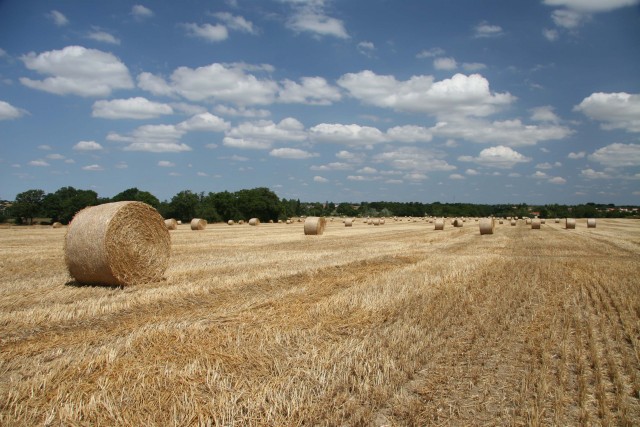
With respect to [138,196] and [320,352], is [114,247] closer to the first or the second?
[320,352]

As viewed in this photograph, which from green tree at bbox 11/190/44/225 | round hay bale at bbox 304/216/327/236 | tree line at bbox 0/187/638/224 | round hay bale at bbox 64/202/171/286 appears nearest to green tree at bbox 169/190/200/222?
tree line at bbox 0/187/638/224

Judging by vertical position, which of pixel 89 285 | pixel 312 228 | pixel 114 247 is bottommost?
pixel 89 285

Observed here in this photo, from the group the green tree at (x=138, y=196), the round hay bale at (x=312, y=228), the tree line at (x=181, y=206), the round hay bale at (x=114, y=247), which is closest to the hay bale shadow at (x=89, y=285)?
the round hay bale at (x=114, y=247)

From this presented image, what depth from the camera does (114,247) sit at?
1012 cm

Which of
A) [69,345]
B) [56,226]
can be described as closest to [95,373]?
[69,345]

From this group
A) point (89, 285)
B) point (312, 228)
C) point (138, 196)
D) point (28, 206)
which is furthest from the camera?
point (138, 196)

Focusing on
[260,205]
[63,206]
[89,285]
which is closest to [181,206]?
[260,205]

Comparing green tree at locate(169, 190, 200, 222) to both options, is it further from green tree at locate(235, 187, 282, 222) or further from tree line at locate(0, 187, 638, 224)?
green tree at locate(235, 187, 282, 222)

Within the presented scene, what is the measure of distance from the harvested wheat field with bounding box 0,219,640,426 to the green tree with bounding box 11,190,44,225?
6585cm

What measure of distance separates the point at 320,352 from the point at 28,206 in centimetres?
7422

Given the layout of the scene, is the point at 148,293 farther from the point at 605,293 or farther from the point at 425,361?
the point at 605,293

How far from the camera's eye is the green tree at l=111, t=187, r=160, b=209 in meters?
80.1

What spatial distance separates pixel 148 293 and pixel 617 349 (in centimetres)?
757

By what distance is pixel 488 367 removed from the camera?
4.98 m
